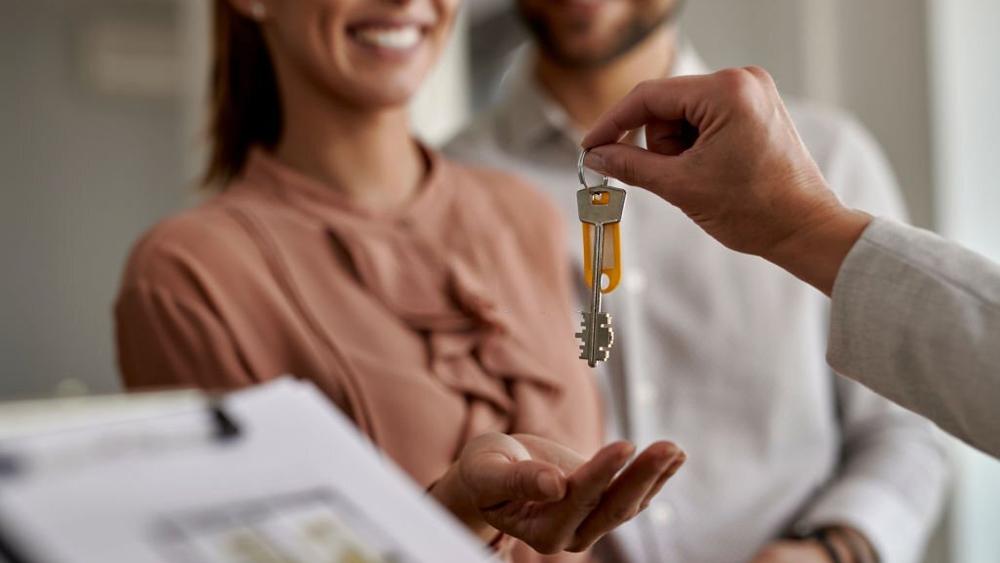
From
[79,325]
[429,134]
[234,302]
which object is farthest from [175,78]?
[234,302]

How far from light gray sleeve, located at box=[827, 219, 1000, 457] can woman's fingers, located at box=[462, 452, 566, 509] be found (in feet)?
0.49

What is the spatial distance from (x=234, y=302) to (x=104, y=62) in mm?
1821

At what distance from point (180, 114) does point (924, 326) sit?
2.10m

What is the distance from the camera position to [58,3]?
2.35m

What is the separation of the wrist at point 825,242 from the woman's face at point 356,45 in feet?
1.24

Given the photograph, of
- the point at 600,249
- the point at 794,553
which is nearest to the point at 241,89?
the point at 600,249

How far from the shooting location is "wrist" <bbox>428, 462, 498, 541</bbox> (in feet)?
1.65

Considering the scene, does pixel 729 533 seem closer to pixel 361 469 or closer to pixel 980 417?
pixel 980 417

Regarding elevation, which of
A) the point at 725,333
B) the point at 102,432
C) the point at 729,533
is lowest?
the point at 729,533

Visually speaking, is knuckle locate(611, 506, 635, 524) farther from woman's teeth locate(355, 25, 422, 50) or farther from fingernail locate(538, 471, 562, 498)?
woman's teeth locate(355, 25, 422, 50)

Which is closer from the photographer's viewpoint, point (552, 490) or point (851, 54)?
point (552, 490)

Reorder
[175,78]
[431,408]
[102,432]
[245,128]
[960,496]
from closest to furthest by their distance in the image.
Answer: [102,432] → [431,408] → [245,128] → [960,496] → [175,78]

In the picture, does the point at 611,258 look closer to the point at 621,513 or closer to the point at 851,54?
the point at 621,513

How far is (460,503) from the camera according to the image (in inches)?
20.7
